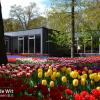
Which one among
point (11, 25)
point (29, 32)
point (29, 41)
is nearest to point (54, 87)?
point (29, 32)

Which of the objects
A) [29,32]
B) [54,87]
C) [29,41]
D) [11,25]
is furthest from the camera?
[11,25]

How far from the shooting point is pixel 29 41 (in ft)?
139

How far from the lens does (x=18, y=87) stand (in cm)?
441

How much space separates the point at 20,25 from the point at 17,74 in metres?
69.7

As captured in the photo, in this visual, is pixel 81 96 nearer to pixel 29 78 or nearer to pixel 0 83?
pixel 0 83

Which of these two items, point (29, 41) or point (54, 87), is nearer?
point (54, 87)

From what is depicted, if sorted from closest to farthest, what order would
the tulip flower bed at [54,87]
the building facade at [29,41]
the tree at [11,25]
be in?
1. the tulip flower bed at [54,87]
2. the building facade at [29,41]
3. the tree at [11,25]

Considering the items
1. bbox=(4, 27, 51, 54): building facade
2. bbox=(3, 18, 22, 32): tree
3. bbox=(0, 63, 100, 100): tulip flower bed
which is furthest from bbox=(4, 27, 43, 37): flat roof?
bbox=(0, 63, 100, 100): tulip flower bed

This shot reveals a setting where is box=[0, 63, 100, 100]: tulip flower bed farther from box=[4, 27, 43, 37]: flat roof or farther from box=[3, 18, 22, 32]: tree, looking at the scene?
box=[3, 18, 22, 32]: tree

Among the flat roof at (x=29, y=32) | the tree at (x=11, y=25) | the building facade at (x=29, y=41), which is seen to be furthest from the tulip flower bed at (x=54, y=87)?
the tree at (x=11, y=25)

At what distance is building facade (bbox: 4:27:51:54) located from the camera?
130ft

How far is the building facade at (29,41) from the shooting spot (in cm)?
3956

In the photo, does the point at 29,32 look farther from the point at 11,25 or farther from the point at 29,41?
the point at 11,25

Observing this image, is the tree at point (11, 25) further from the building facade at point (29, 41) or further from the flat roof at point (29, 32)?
the flat roof at point (29, 32)
